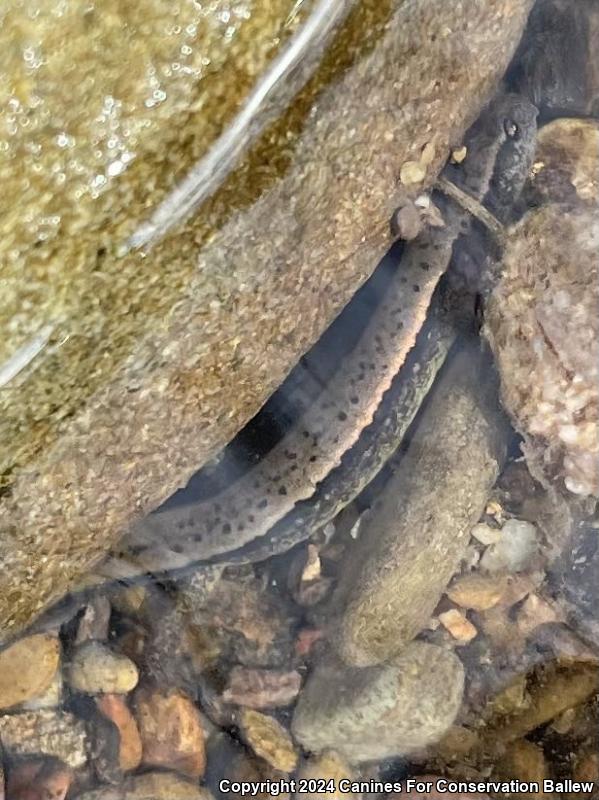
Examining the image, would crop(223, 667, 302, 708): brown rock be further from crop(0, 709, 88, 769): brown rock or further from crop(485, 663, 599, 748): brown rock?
crop(485, 663, 599, 748): brown rock

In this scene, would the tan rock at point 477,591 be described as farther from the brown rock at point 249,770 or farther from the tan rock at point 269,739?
the brown rock at point 249,770

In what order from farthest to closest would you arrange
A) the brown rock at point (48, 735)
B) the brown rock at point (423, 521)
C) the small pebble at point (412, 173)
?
the brown rock at point (423, 521)
the brown rock at point (48, 735)
the small pebble at point (412, 173)

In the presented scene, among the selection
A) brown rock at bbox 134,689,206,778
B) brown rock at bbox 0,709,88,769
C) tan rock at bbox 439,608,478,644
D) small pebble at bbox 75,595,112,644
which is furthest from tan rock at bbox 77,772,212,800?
tan rock at bbox 439,608,478,644

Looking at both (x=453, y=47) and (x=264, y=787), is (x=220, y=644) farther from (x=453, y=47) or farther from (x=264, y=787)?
(x=453, y=47)

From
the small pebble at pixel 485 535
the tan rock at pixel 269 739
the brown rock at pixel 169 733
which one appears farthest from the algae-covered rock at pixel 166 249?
the small pebble at pixel 485 535

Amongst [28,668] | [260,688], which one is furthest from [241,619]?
[28,668]

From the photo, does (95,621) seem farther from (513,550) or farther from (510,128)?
(510,128)

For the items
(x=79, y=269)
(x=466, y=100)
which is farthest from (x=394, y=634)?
(x=466, y=100)
